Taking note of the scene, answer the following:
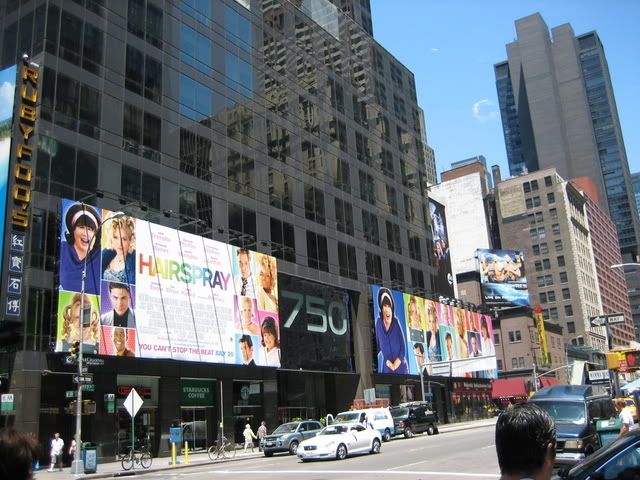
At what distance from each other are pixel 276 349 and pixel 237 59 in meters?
23.1

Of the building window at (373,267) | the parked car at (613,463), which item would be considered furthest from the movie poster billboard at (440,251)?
the parked car at (613,463)

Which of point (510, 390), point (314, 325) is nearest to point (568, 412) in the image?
point (314, 325)

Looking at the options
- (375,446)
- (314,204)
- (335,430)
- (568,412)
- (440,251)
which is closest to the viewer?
(568,412)

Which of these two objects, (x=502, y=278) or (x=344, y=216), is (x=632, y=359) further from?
(x=502, y=278)

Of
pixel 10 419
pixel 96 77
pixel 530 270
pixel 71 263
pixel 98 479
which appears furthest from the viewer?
pixel 530 270

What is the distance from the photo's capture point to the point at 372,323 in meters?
58.7

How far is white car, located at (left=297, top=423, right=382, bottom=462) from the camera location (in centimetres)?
2675

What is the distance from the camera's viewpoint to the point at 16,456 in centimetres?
321

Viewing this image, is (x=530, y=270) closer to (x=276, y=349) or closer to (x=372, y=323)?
(x=372, y=323)

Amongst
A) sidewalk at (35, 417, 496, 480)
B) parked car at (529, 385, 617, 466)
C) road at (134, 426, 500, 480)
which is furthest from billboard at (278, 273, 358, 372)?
parked car at (529, 385, 617, 466)

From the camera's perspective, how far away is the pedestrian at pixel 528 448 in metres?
3.54

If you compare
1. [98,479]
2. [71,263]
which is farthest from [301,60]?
[98,479]

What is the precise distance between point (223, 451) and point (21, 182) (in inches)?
700

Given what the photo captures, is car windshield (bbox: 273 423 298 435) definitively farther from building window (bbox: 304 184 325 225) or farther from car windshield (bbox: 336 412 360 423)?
building window (bbox: 304 184 325 225)
